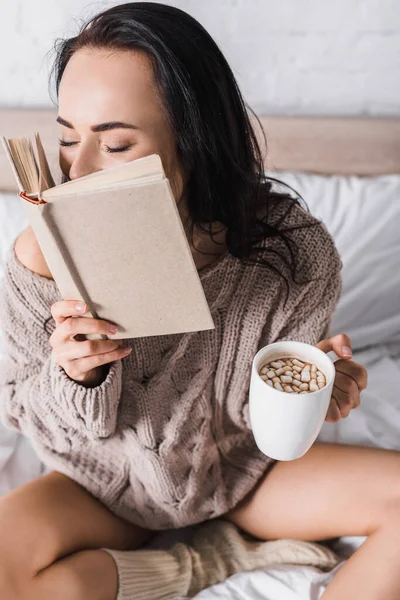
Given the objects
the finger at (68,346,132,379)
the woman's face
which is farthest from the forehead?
the finger at (68,346,132,379)

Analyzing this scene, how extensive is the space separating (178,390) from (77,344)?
0.28m

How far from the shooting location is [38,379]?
900 millimetres

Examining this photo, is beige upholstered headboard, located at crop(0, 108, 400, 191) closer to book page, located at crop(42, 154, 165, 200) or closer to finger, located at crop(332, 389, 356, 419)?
finger, located at crop(332, 389, 356, 419)

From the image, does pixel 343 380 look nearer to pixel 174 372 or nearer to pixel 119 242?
pixel 174 372

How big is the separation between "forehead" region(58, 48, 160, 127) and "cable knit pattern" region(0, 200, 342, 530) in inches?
9.9

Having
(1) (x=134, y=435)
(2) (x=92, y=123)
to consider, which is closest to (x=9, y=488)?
(1) (x=134, y=435)

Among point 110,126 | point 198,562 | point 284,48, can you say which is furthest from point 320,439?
point 284,48

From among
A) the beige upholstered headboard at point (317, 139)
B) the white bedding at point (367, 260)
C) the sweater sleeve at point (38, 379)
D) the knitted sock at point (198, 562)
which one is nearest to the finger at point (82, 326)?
→ the sweater sleeve at point (38, 379)

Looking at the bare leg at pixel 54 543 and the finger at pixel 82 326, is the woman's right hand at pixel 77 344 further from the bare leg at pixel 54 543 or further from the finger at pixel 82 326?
the bare leg at pixel 54 543

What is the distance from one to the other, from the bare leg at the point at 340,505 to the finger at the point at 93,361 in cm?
42

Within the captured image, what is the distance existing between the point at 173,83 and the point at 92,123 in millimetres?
112

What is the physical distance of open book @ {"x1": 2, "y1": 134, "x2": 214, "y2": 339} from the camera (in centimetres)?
56

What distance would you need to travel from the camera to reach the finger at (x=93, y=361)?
→ 0.72 m

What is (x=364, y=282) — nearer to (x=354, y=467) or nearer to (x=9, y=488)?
(x=354, y=467)
